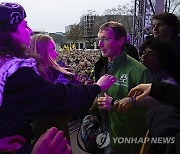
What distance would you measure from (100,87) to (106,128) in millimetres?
1074

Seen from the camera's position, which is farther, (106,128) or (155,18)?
(155,18)

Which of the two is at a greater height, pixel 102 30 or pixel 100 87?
pixel 102 30

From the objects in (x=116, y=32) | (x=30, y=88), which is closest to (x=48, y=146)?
(x=30, y=88)

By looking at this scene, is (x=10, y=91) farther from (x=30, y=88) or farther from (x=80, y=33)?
(x=80, y=33)

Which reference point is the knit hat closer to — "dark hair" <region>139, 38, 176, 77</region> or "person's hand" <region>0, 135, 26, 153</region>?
"person's hand" <region>0, 135, 26, 153</region>

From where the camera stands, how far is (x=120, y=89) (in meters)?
2.75

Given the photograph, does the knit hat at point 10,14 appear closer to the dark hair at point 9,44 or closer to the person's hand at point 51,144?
the dark hair at point 9,44

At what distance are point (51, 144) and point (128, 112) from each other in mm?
1045

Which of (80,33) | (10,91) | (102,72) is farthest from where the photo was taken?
(80,33)

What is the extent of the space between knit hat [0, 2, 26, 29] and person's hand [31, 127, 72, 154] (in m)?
0.62

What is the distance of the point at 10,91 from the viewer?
168cm

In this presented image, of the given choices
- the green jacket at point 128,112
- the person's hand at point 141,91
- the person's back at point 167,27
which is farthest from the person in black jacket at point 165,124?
the person's back at point 167,27

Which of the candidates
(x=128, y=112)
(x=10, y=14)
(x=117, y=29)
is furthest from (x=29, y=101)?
(x=117, y=29)

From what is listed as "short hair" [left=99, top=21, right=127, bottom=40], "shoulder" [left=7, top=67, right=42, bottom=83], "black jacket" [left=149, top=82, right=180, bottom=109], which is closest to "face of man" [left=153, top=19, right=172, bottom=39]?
"short hair" [left=99, top=21, right=127, bottom=40]
